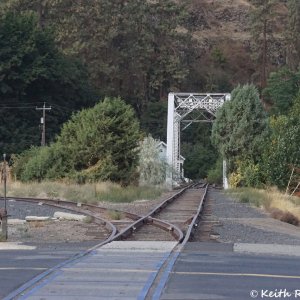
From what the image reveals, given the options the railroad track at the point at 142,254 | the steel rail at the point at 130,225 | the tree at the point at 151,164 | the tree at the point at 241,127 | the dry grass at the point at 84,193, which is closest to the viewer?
the railroad track at the point at 142,254

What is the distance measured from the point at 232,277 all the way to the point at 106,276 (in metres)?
1.93

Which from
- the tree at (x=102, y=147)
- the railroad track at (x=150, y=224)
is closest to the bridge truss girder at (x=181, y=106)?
the tree at (x=102, y=147)

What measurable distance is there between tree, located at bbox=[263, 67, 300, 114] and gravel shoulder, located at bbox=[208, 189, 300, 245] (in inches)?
2555

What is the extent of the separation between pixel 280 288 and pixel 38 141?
2828 inches

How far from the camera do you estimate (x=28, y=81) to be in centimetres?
7900

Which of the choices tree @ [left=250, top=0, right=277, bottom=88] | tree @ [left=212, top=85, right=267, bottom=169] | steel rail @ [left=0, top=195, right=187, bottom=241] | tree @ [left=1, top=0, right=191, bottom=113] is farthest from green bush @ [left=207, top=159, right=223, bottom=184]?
steel rail @ [left=0, top=195, right=187, bottom=241]


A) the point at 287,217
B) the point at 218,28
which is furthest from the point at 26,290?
the point at 218,28

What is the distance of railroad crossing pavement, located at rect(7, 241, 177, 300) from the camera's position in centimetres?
1034

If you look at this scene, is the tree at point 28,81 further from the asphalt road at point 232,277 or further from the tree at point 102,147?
the asphalt road at point 232,277

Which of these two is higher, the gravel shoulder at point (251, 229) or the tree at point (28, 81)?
the tree at point (28, 81)

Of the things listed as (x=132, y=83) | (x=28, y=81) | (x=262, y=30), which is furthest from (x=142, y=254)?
(x=262, y=30)

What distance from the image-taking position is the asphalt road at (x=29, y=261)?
37.8ft

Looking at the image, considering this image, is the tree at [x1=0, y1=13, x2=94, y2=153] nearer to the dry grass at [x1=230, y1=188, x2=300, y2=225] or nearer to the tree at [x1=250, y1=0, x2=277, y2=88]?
the dry grass at [x1=230, y1=188, x2=300, y2=225]

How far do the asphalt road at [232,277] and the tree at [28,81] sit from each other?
64.6m
